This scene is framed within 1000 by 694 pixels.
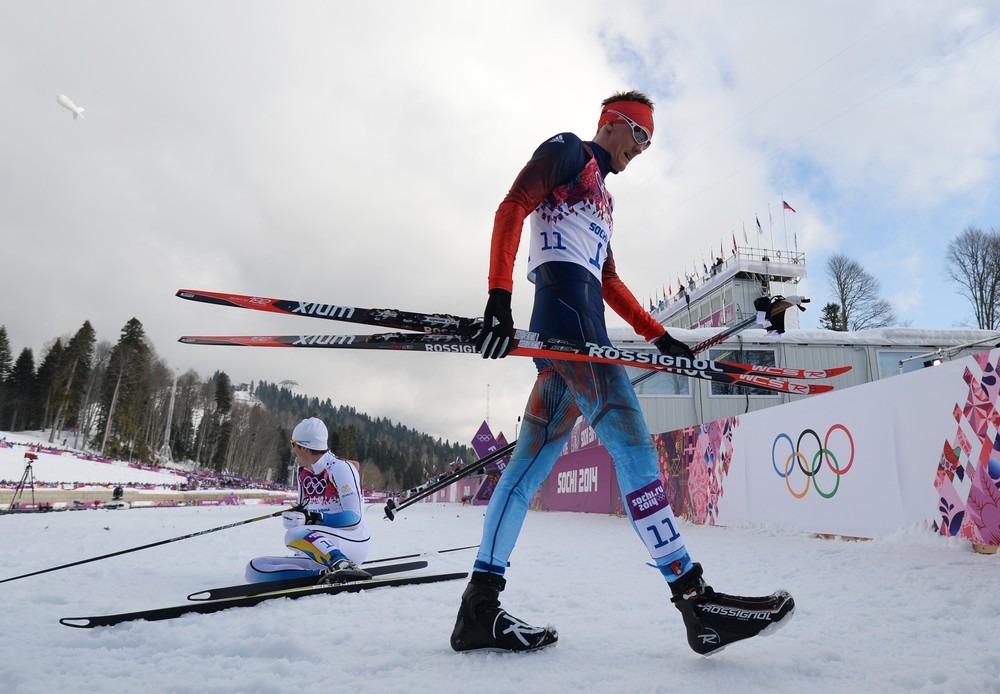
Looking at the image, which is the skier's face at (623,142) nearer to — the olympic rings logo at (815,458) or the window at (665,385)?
the olympic rings logo at (815,458)

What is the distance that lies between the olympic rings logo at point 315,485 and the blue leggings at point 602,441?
268 centimetres

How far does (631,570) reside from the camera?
15.2ft

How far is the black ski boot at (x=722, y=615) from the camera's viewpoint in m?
1.91

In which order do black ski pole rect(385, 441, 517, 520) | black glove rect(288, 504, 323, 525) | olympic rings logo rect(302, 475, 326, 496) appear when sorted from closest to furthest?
1. black ski pole rect(385, 441, 517, 520)
2. black glove rect(288, 504, 323, 525)
3. olympic rings logo rect(302, 475, 326, 496)

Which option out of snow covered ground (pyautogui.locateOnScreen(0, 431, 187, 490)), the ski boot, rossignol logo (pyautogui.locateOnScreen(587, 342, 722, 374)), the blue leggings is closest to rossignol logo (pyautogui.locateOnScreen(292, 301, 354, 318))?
the blue leggings

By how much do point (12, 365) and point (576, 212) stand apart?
70.6 m

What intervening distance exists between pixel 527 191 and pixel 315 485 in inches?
130

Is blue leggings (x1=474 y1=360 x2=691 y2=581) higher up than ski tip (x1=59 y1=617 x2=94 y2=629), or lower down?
higher up

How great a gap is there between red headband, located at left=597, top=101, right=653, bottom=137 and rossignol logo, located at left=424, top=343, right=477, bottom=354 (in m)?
1.24

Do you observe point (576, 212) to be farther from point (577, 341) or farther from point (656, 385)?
point (656, 385)

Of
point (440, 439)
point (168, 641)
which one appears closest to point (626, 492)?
point (168, 641)

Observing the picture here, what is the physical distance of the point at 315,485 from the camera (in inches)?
182

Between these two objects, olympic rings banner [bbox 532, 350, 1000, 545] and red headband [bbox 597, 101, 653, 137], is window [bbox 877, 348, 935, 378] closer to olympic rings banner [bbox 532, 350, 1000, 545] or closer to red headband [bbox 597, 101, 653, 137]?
olympic rings banner [bbox 532, 350, 1000, 545]

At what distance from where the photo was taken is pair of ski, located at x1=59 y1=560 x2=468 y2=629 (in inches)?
99.5
